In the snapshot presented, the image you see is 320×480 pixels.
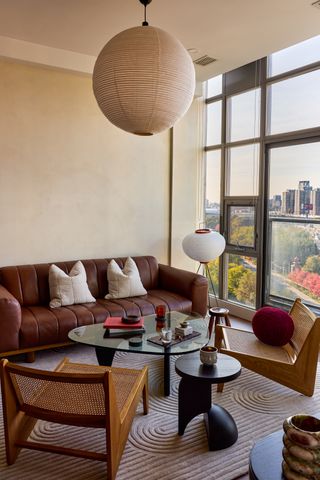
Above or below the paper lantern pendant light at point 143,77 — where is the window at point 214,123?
above

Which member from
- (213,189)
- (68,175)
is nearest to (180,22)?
(68,175)

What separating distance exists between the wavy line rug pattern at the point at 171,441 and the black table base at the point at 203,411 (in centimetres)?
7

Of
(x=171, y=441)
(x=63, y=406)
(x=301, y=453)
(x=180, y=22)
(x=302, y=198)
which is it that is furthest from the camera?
(x=302, y=198)

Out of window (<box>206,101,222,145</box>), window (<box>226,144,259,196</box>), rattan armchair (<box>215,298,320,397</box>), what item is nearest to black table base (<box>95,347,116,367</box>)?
rattan armchair (<box>215,298,320,397</box>)

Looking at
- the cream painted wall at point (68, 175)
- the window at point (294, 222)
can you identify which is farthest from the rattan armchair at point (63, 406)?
the window at point (294, 222)

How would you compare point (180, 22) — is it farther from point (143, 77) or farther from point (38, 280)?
point (38, 280)

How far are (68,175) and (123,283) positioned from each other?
1.38 meters

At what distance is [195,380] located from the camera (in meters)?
2.39

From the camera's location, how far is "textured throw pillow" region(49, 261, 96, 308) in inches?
155

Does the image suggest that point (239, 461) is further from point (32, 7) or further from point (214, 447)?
point (32, 7)

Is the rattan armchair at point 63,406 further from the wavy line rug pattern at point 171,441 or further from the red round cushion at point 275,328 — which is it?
the red round cushion at point 275,328

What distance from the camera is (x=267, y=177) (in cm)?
469

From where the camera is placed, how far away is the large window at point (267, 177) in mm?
4191

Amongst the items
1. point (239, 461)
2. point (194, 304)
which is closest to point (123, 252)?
point (194, 304)
